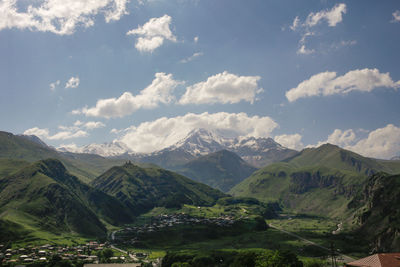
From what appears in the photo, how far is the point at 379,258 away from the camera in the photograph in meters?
103

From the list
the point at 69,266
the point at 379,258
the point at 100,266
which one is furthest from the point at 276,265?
the point at 69,266

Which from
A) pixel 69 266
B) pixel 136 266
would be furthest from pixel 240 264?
pixel 69 266

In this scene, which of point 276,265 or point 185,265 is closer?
point 276,265

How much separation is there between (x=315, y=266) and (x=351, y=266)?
8405cm

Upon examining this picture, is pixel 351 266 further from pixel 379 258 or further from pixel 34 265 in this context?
pixel 34 265

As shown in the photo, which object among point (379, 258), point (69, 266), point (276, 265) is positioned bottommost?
point (69, 266)

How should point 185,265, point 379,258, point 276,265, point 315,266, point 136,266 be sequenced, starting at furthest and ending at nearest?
point 315,266
point 136,266
point 185,265
point 276,265
point 379,258

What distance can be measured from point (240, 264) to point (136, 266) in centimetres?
5577

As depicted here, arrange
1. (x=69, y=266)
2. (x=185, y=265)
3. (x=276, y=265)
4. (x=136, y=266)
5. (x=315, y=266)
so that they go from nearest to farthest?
(x=276, y=265) < (x=185, y=265) < (x=136, y=266) < (x=315, y=266) < (x=69, y=266)

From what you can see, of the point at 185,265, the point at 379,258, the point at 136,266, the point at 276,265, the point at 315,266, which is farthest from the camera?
the point at 315,266

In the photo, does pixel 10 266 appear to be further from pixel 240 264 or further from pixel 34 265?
pixel 240 264

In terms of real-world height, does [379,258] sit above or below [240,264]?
above

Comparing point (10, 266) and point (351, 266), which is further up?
point (351, 266)

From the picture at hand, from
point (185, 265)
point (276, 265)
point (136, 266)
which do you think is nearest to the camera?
point (276, 265)
